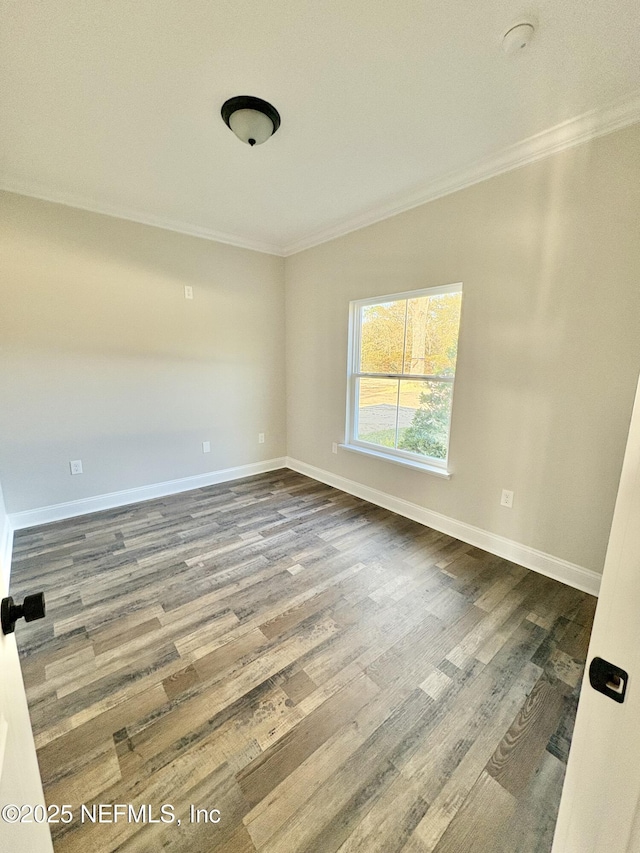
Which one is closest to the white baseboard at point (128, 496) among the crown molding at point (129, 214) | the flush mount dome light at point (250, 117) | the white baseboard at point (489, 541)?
the white baseboard at point (489, 541)

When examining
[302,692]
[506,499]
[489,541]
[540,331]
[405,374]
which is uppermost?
[540,331]

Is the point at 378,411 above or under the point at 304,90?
under

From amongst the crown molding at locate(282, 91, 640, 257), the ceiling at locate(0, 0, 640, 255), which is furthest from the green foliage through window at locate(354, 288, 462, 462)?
the ceiling at locate(0, 0, 640, 255)

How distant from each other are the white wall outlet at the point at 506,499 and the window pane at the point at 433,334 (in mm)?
933

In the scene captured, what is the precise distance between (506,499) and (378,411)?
1314 mm

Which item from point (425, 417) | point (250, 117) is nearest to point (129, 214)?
point (250, 117)

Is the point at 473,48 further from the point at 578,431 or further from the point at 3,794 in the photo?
the point at 3,794

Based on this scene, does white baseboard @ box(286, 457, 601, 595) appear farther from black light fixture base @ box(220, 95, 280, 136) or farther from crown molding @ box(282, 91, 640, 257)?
black light fixture base @ box(220, 95, 280, 136)

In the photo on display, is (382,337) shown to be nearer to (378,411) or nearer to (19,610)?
(378,411)

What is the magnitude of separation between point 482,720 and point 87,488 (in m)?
3.23

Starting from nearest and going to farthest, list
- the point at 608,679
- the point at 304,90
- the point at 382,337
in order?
the point at 608,679 → the point at 304,90 → the point at 382,337

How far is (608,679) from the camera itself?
510 mm

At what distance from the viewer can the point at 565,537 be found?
6.72ft

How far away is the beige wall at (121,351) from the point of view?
2547 mm
